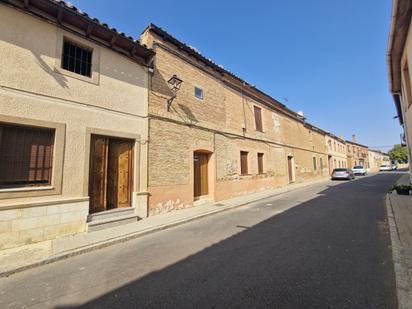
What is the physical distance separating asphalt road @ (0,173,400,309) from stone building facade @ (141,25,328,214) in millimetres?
3353

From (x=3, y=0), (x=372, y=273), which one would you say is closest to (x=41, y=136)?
(x=3, y=0)

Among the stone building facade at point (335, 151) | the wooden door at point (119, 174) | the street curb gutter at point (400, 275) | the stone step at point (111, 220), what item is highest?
the stone building facade at point (335, 151)

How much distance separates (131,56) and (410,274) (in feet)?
28.8

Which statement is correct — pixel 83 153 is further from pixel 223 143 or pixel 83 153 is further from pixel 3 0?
pixel 223 143

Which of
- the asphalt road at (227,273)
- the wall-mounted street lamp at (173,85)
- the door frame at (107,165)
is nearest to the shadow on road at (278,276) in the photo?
the asphalt road at (227,273)

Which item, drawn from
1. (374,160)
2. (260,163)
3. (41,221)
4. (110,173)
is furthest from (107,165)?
(374,160)

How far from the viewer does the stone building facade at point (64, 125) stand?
498cm

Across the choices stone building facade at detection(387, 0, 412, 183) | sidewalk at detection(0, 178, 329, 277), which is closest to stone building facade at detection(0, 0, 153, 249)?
sidewalk at detection(0, 178, 329, 277)

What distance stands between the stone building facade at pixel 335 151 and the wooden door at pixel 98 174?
28983 mm

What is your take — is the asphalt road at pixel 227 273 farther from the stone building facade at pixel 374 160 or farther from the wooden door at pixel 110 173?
the stone building facade at pixel 374 160

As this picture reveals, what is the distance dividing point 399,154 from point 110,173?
255 feet

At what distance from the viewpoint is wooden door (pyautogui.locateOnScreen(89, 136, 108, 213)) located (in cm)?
636

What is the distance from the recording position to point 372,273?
329 cm

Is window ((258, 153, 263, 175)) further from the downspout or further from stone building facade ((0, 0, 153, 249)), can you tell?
stone building facade ((0, 0, 153, 249))
